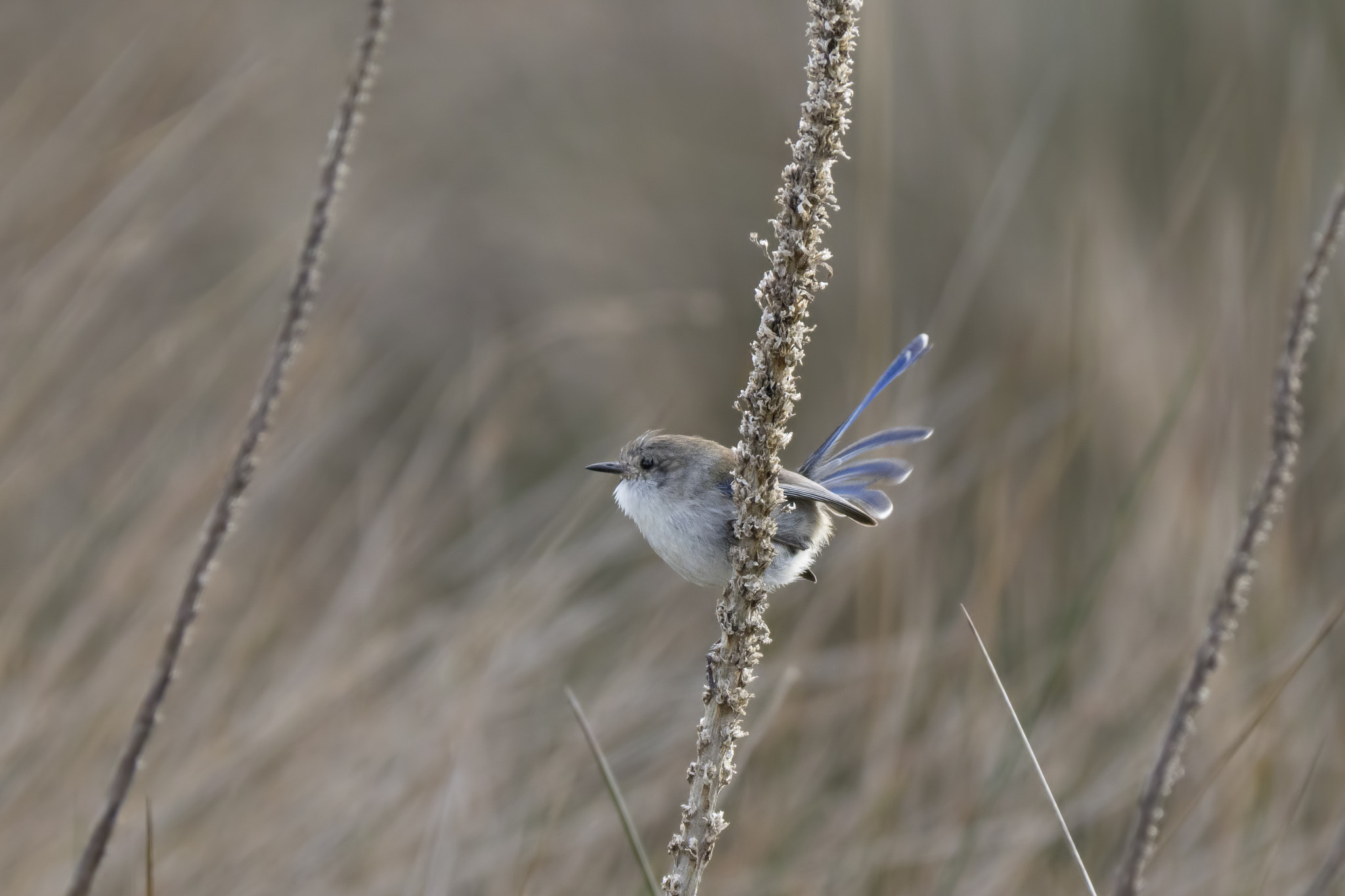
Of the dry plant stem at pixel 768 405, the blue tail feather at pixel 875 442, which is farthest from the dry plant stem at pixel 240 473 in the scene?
the blue tail feather at pixel 875 442

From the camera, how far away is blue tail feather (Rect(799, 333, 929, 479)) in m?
1.80

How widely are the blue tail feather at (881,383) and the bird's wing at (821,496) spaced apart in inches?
3.9

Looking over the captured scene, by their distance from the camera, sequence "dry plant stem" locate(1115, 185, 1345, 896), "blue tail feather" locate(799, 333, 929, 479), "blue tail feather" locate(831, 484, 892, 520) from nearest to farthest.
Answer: "dry plant stem" locate(1115, 185, 1345, 896) → "blue tail feather" locate(799, 333, 929, 479) → "blue tail feather" locate(831, 484, 892, 520)

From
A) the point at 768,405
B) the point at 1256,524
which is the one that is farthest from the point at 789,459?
the point at 1256,524

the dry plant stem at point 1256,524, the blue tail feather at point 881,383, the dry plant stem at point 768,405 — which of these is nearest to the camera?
the dry plant stem at point 1256,524

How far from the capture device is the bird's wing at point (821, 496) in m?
1.96

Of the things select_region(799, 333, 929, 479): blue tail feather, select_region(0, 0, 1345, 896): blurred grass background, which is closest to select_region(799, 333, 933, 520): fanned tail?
select_region(799, 333, 929, 479): blue tail feather

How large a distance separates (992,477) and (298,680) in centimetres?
173

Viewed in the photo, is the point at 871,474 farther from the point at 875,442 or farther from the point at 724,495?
the point at 724,495

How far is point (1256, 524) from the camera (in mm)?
923

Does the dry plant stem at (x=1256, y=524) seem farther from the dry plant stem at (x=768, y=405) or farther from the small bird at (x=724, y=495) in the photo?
the small bird at (x=724, y=495)

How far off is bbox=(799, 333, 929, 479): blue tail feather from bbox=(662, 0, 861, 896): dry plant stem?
16.4 inches

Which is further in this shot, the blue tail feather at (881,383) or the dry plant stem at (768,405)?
the blue tail feather at (881,383)

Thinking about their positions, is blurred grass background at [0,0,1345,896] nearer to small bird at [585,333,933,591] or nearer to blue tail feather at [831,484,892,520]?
small bird at [585,333,933,591]
